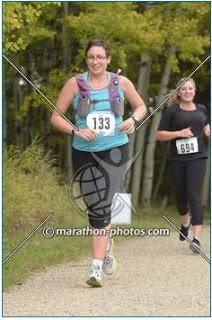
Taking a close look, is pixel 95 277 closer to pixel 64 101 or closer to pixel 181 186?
pixel 64 101

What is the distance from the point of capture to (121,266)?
6863 mm

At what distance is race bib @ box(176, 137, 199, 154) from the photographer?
7.80 meters

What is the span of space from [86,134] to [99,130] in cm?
11

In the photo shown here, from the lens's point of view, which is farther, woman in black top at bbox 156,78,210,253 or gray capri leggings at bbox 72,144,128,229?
woman in black top at bbox 156,78,210,253

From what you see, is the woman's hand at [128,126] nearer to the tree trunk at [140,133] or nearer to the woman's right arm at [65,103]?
the woman's right arm at [65,103]

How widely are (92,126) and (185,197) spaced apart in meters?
2.71

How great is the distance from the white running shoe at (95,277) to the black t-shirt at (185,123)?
2.54m

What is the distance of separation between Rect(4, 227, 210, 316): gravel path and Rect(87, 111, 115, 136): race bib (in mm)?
1195

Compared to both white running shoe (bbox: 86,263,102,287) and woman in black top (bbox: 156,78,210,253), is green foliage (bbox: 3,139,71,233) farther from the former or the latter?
white running shoe (bbox: 86,263,102,287)

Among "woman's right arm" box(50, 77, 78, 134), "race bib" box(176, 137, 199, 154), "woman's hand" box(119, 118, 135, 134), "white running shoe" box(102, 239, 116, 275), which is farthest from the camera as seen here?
"race bib" box(176, 137, 199, 154)

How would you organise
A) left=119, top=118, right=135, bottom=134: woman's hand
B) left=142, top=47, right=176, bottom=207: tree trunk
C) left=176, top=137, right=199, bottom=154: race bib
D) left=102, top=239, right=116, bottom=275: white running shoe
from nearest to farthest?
1. left=119, top=118, right=135, bottom=134: woman's hand
2. left=102, top=239, right=116, bottom=275: white running shoe
3. left=176, top=137, right=199, bottom=154: race bib
4. left=142, top=47, right=176, bottom=207: tree trunk

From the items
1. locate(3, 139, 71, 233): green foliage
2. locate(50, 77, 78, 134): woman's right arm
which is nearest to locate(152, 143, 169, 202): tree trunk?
locate(3, 139, 71, 233): green foliage

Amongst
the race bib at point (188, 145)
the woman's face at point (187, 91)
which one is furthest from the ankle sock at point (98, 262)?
the woman's face at point (187, 91)

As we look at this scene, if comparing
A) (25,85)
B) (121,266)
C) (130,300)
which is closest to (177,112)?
(121,266)
